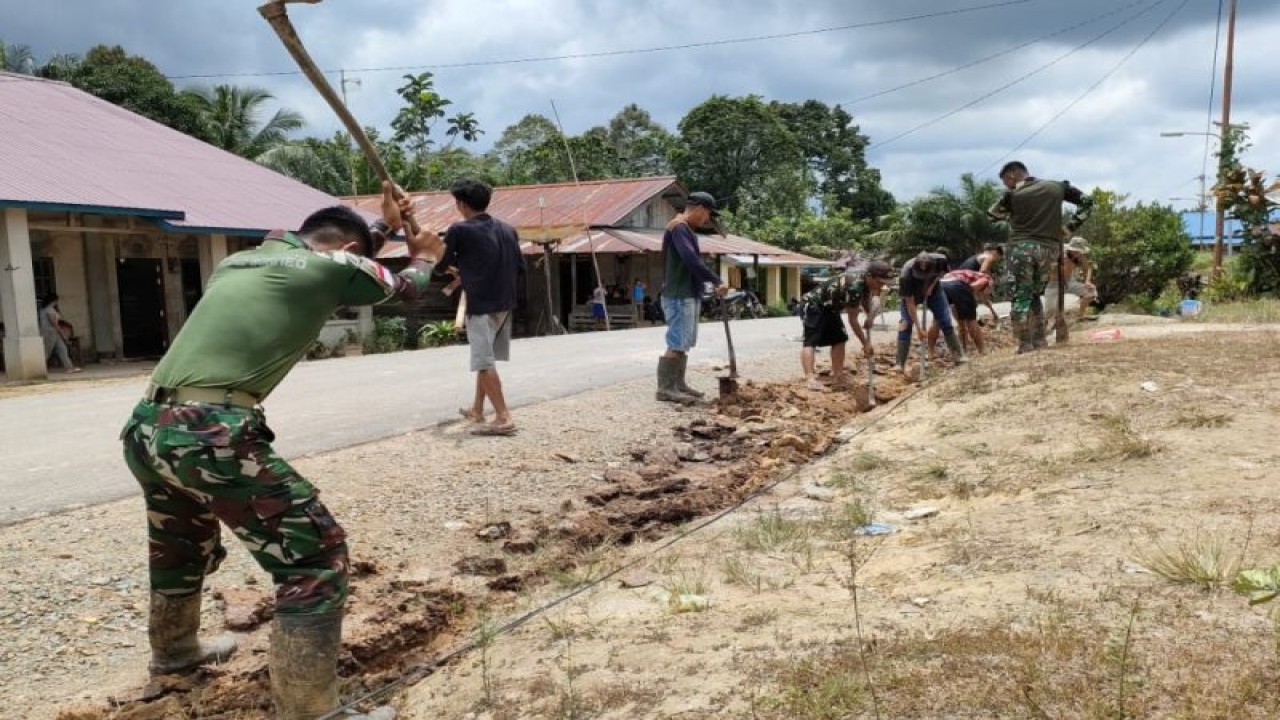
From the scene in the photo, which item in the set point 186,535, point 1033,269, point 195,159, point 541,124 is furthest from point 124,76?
point 186,535

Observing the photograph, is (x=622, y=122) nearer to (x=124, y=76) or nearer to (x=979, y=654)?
(x=124, y=76)

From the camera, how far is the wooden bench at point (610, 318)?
82.8 ft

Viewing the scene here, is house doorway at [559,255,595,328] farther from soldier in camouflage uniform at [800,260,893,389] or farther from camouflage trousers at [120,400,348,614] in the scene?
camouflage trousers at [120,400,348,614]

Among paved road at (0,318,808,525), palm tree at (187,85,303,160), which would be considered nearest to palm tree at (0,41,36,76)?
palm tree at (187,85,303,160)

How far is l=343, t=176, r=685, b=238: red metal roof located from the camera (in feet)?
85.0

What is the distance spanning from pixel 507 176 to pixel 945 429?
37627mm

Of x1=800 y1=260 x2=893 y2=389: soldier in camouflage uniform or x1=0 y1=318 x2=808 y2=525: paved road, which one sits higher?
x1=800 y1=260 x2=893 y2=389: soldier in camouflage uniform

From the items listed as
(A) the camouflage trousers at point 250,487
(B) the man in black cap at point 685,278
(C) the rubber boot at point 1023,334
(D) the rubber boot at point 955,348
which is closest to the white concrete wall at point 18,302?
(B) the man in black cap at point 685,278

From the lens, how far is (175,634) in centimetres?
306

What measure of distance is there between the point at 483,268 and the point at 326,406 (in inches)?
97.0

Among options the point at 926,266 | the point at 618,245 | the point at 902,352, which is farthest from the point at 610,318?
the point at 926,266

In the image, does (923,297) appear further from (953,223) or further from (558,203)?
(953,223)

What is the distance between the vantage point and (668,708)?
8.23ft

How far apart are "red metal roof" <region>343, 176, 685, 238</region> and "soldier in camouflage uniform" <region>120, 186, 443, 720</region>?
22.4 m
